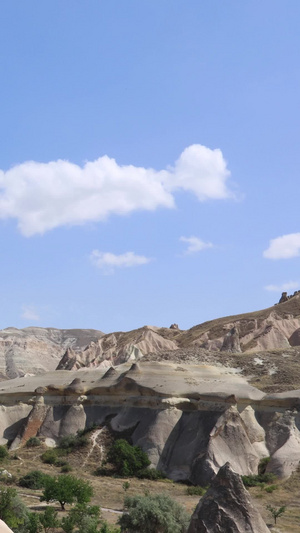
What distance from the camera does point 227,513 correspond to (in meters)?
14.3

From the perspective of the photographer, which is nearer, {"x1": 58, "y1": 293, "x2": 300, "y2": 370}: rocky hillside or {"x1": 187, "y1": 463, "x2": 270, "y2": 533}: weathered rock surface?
{"x1": 187, "y1": 463, "x2": 270, "y2": 533}: weathered rock surface

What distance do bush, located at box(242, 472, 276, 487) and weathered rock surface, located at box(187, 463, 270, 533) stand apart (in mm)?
17430

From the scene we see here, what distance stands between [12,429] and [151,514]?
927 inches

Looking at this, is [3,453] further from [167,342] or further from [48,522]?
[167,342]

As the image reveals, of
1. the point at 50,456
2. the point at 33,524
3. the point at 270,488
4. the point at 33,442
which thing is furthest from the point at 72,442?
the point at 33,524

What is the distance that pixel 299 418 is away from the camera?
3591cm

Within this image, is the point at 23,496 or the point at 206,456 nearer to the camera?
the point at 23,496

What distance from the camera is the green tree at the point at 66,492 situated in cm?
2555

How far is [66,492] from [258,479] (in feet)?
34.9

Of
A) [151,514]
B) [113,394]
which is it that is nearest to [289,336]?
[113,394]

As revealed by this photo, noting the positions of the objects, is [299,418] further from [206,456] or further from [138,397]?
[138,397]

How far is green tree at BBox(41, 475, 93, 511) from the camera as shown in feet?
83.8

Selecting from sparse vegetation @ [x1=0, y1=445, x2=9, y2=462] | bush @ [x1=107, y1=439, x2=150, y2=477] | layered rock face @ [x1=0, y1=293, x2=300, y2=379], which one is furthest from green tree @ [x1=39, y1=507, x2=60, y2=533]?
layered rock face @ [x1=0, y1=293, x2=300, y2=379]

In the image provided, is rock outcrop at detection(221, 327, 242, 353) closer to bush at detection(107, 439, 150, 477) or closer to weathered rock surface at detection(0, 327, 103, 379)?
bush at detection(107, 439, 150, 477)
